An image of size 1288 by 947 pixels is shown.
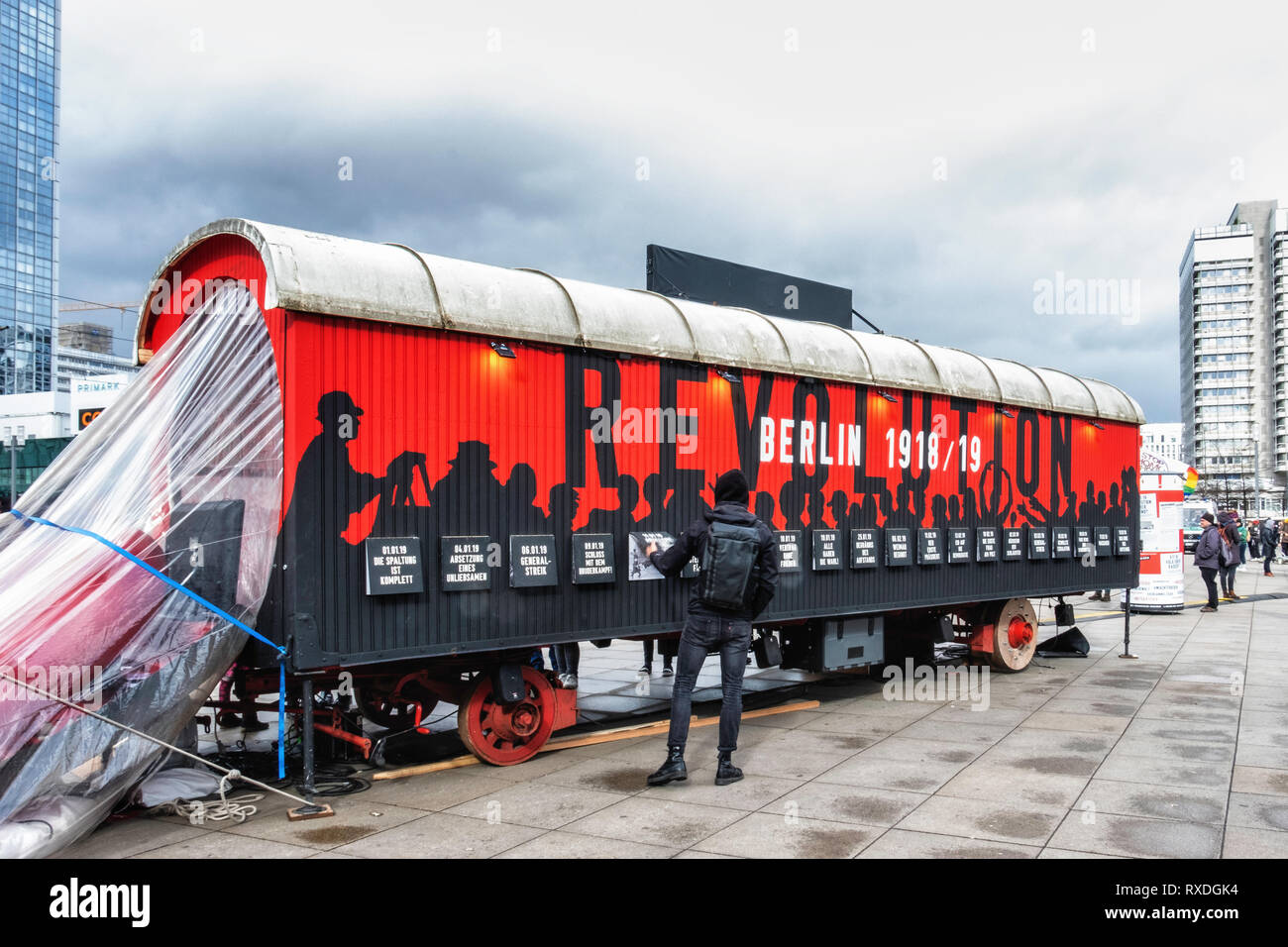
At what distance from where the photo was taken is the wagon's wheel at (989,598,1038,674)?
12.3 metres

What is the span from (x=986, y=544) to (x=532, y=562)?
21.0 ft

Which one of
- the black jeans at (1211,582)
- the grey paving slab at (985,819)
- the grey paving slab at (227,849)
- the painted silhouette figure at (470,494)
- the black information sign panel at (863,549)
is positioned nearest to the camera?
the grey paving slab at (227,849)

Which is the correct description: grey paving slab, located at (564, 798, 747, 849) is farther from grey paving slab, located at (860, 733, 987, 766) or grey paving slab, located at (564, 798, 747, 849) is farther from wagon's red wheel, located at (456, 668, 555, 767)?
grey paving slab, located at (860, 733, 987, 766)

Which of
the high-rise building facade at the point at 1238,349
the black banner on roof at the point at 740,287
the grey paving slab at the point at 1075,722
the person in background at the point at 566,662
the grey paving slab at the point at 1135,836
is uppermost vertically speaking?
the high-rise building facade at the point at 1238,349

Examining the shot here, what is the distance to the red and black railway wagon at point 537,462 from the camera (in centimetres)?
637

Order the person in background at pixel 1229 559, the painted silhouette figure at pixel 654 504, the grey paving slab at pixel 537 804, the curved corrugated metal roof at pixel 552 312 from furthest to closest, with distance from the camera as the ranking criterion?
the person in background at pixel 1229 559
the painted silhouette figure at pixel 654 504
the curved corrugated metal roof at pixel 552 312
the grey paving slab at pixel 537 804

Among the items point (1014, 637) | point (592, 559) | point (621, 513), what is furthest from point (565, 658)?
point (1014, 637)

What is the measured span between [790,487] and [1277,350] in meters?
148

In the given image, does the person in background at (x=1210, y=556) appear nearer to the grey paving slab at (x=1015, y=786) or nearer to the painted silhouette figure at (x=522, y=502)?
the grey paving slab at (x=1015, y=786)

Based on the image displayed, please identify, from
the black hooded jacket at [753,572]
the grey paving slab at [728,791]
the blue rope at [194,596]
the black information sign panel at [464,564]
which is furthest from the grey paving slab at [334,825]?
the black hooded jacket at [753,572]

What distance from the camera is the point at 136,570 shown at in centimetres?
587

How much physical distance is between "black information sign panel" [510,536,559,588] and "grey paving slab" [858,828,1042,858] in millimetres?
2989

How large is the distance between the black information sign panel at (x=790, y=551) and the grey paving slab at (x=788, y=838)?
3399 millimetres

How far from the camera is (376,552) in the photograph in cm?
652
